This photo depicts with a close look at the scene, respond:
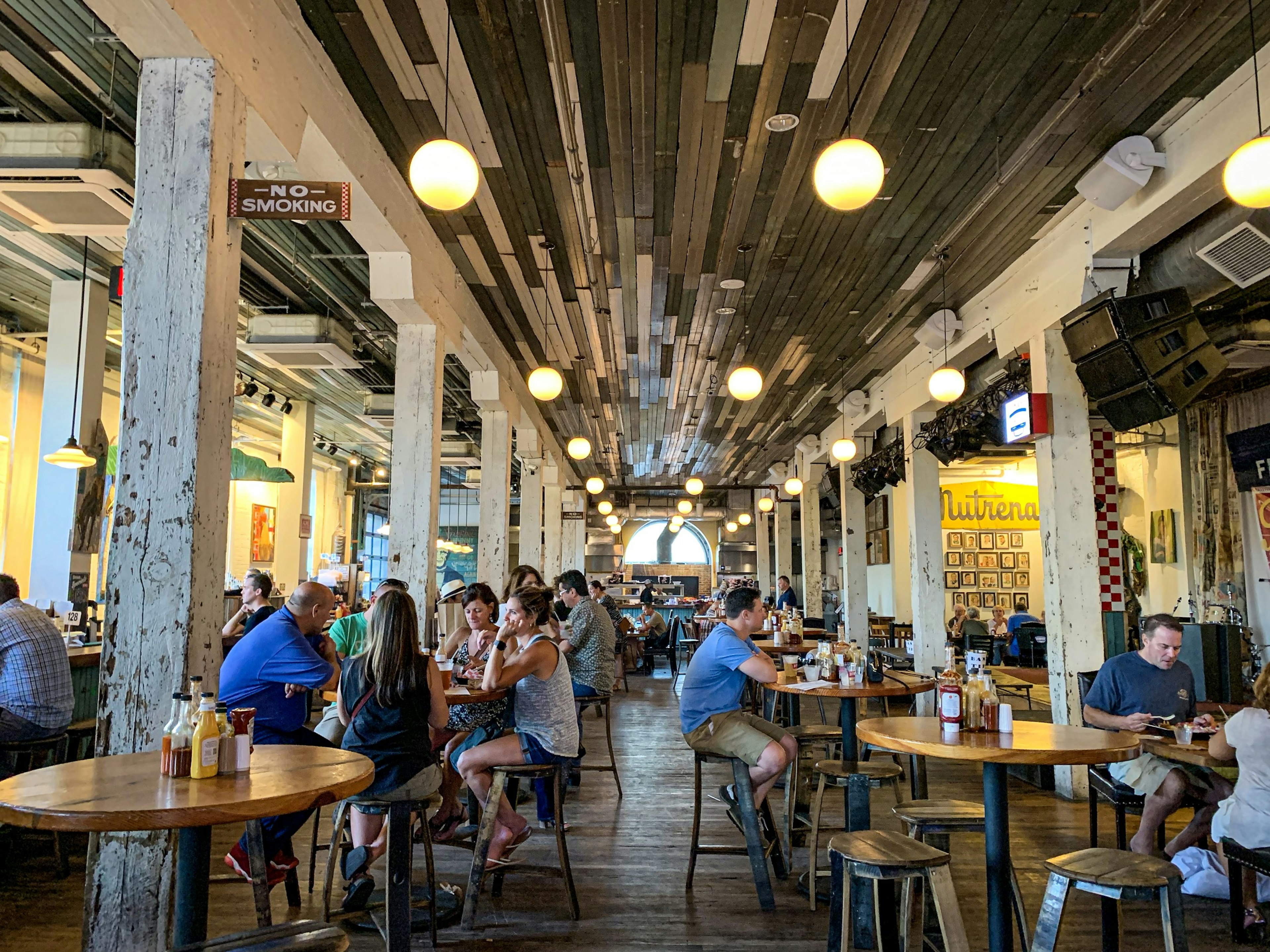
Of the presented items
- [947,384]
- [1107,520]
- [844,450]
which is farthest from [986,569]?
[947,384]

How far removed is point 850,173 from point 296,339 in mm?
6720

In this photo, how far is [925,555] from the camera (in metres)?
9.89

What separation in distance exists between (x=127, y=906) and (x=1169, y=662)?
15.9ft

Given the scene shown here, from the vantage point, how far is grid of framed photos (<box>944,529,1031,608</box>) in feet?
53.4

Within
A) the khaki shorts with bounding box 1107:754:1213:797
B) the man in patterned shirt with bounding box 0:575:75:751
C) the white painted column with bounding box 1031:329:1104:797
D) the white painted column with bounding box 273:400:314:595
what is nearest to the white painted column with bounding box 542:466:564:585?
the white painted column with bounding box 273:400:314:595

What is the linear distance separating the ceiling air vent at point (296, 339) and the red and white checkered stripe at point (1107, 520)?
7178 millimetres

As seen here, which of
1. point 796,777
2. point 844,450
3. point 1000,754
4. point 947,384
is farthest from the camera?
point 844,450

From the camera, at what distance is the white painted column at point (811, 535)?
15.6 meters

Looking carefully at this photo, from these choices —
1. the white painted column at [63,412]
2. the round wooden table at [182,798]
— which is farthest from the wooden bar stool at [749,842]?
the white painted column at [63,412]

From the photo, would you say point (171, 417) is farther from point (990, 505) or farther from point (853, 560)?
point (990, 505)

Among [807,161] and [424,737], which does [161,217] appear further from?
[807,161]

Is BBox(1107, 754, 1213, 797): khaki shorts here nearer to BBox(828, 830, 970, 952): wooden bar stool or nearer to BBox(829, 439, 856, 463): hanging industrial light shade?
BBox(828, 830, 970, 952): wooden bar stool

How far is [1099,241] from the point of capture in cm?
588

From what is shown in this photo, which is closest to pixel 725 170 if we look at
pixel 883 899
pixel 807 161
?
pixel 807 161
